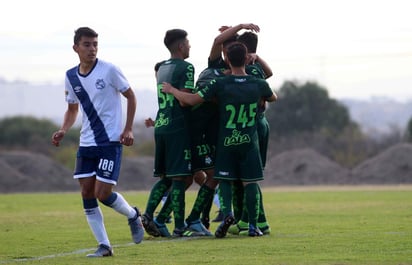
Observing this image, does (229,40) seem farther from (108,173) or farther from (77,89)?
(108,173)

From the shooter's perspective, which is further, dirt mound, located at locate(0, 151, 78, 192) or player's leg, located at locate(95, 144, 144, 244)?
dirt mound, located at locate(0, 151, 78, 192)

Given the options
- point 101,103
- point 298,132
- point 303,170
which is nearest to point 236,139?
point 101,103

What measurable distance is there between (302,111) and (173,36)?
146ft

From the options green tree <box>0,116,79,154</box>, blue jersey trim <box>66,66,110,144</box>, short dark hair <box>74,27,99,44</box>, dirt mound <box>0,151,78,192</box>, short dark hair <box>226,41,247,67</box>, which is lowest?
dirt mound <box>0,151,78,192</box>

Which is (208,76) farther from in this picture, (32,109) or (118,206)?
(32,109)

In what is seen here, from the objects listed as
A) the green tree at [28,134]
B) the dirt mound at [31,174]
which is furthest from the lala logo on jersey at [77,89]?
the green tree at [28,134]

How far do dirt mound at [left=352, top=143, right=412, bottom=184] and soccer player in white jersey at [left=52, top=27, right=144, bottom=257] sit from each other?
29.0 metres

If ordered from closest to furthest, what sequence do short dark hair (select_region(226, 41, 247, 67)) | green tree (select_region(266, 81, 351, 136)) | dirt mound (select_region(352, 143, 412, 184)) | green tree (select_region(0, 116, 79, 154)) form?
short dark hair (select_region(226, 41, 247, 67)) < dirt mound (select_region(352, 143, 412, 184)) < green tree (select_region(0, 116, 79, 154)) < green tree (select_region(266, 81, 351, 136))

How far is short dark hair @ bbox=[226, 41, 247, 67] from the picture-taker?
12352 millimetres

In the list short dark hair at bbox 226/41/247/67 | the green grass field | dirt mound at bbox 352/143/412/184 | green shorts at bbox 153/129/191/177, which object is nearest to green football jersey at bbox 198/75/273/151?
short dark hair at bbox 226/41/247/67

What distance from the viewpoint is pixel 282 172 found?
42.0 m

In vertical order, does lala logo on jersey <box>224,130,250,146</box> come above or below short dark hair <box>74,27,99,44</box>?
below

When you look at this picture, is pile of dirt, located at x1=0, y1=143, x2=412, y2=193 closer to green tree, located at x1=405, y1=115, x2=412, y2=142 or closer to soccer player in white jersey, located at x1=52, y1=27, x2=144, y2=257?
green tree, located at x1=405, y1=115, x2=412, y2=142

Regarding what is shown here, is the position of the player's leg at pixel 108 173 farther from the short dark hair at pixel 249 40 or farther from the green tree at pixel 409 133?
the green tree at pixel 409 133
